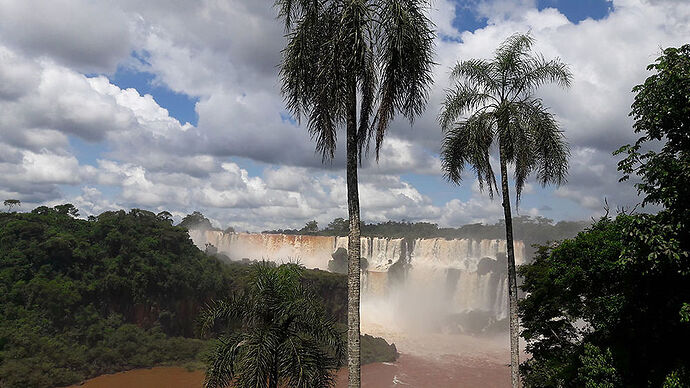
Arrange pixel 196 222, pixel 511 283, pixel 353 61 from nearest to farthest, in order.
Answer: pixel 353 61, pixel 511 283, pixel 196 222

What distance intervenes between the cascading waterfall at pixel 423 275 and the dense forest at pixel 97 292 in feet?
41.6

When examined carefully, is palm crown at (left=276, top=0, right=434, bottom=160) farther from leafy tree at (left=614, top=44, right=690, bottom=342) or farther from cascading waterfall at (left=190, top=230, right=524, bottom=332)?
cascading waterfall at (left=190, top=230, right=524, bottom=332)

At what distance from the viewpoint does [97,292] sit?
28.4 metres

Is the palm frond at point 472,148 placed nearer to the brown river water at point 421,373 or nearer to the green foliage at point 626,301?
the green foliage at point 626,301

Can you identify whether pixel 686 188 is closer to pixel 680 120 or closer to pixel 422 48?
pixel 680 120

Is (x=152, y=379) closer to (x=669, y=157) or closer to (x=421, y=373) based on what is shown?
(x=421, y=373)

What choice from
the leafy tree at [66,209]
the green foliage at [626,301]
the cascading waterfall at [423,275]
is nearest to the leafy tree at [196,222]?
the cascading waterfall at [423,275]

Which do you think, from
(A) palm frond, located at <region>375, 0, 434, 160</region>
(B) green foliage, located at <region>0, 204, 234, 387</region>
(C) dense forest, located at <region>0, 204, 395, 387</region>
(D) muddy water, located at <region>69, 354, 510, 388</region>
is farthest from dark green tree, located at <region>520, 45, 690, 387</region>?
(B) green foliage, located at <region>0, 204, 234, 387</region>

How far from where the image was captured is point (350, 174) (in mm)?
6258

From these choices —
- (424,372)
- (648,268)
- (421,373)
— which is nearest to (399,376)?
(421,373)

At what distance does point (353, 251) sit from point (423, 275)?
153ft

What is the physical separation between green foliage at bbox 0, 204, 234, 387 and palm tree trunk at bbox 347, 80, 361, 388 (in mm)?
22009

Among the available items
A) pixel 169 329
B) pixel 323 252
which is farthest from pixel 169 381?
pixel 323 252

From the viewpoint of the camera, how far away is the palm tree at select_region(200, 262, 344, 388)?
19.4ft
